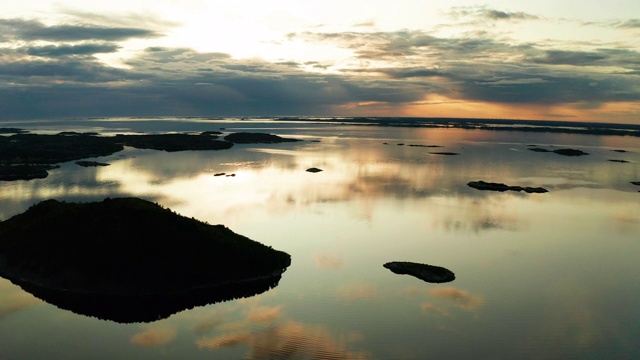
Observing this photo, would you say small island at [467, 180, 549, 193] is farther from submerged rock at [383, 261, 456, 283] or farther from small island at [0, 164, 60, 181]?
small island at [0, 164, 60, 181]

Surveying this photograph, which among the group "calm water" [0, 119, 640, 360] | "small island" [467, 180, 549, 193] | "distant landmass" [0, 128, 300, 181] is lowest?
"calm water" [0, 119, 640, 360]

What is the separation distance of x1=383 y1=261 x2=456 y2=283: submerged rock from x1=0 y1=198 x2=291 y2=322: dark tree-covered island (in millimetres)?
8884

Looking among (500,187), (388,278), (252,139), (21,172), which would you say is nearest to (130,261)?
(388,278)

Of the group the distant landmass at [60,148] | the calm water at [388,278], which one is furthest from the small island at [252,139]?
the calm water at [388,278]

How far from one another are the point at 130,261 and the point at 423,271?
21952 millimetres

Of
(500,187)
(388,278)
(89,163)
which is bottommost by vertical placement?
(388,278)

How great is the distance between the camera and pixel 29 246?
1344 inches

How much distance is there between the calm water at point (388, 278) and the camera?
24562 mm

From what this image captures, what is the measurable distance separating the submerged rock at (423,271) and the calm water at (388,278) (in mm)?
759

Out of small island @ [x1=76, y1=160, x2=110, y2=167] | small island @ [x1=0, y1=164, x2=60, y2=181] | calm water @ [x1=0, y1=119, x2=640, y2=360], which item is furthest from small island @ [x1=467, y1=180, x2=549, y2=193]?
small island @ [x1=76, y1=160, x2=110, y2=167]

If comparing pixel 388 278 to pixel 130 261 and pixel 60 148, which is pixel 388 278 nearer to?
pixel 130 261

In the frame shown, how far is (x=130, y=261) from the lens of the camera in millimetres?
31453

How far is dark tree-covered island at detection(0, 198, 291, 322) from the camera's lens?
1170 inches

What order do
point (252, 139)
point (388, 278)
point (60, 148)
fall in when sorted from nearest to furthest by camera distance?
1. point (388, 278)
2. point (60, 148)
3. point (252, 139)
